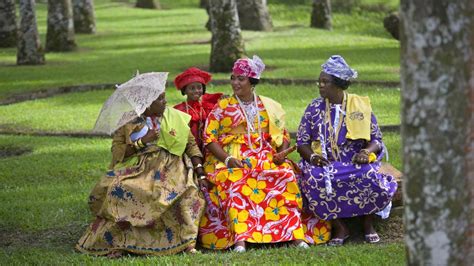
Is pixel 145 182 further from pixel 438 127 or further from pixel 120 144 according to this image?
pixel 438 127

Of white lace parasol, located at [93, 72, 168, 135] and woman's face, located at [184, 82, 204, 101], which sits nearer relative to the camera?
white lace parasol, located at [93, 72, 168, 135]

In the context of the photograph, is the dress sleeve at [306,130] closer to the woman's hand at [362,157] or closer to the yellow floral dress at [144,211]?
the woman's hand at [362,157]

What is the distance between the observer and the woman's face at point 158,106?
26.3ft

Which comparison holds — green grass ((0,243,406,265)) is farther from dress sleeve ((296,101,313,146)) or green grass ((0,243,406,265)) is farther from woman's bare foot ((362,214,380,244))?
dress sleeve ((296,101,313,146))

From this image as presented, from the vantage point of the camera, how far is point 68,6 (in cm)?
2420

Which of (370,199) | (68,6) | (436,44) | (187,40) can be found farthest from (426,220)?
(187,40)

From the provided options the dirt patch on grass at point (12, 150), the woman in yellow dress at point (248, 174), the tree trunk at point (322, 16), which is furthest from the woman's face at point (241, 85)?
the tree trunk at point (322, 16)

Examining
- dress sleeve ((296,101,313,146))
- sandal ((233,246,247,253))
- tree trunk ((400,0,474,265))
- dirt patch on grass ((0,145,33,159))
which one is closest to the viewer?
tree trunk ((400,0,474,265))

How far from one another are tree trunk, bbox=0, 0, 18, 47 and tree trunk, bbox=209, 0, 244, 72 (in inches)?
310

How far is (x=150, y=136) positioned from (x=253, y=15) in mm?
19929

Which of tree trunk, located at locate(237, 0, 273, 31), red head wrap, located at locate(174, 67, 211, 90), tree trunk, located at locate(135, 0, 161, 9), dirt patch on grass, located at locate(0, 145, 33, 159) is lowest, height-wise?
tree trunk, located at locate(135, 0, 161, 9)

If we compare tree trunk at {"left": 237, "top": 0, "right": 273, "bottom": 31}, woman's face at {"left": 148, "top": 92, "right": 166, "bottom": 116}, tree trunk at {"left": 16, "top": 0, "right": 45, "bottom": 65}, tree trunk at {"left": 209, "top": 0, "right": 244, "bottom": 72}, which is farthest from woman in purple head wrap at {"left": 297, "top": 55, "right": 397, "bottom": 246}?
tree trunk at {"left": 237, "top": 0, "right": 273, "bottom": 31}

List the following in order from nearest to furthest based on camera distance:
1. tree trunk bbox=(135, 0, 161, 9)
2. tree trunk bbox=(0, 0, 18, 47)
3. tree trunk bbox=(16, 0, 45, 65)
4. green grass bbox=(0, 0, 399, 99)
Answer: green grass bbox=(0, 0, 399, 99) → tree trunk bbox=(16, 0, 45, 65) → tree trunk bbox=(0, 0, 18, 47) → tree trunk bbox=(135, 0, 161, 9)

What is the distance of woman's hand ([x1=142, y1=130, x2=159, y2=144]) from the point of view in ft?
26.3
